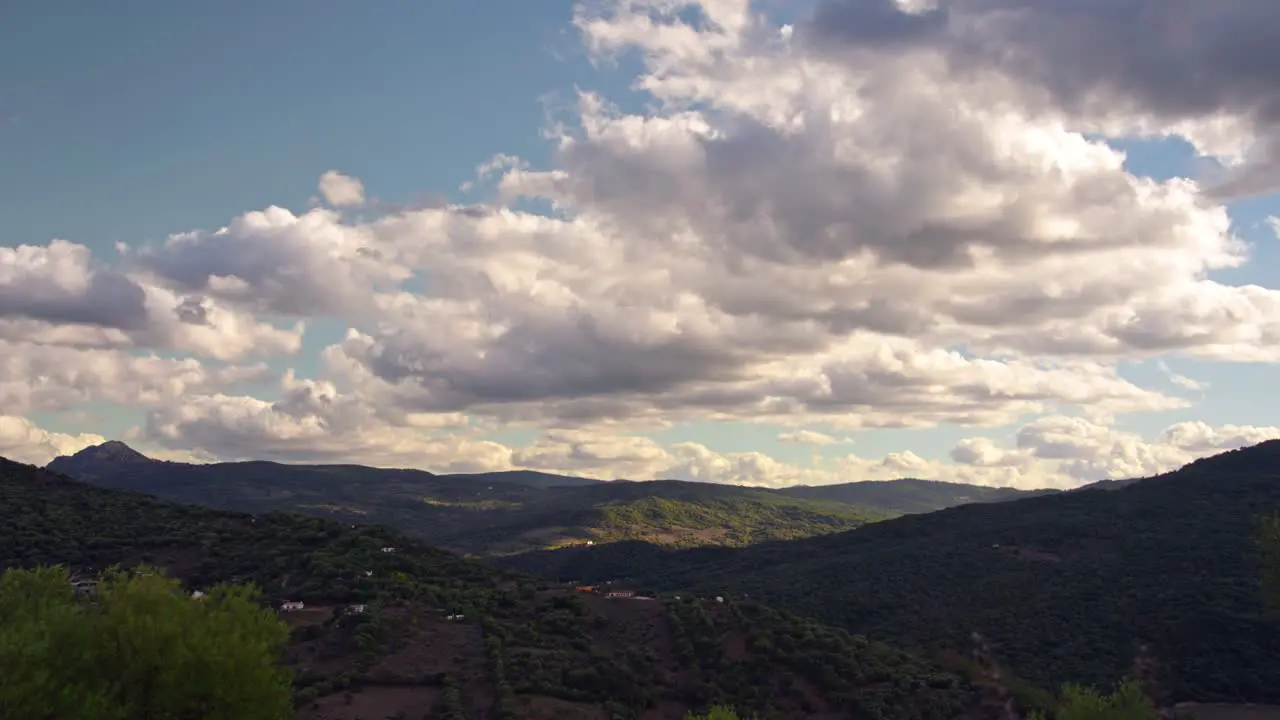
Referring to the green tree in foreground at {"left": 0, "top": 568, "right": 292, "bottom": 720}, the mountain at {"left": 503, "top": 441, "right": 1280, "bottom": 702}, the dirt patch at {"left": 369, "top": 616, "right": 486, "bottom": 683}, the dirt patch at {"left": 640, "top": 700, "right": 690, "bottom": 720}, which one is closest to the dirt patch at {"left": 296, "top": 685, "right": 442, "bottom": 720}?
the dirt patch at {"left": 369, "top": 616, "right": 486, "bottom": 683}

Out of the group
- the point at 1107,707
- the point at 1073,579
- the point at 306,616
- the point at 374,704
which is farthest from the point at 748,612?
the point at 1073,579

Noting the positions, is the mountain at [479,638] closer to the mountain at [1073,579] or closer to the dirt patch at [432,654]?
the dirt patch at [432,654]

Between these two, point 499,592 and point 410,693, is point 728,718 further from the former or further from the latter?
point 499,592

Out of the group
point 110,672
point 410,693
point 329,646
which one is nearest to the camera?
point 110,672

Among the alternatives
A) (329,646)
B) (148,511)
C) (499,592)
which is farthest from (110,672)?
(148,511)

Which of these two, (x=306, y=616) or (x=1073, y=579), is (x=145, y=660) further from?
(x=1073, y=579)

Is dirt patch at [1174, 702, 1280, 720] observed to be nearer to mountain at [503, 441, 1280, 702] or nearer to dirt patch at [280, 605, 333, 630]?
mountain at [503, 441, 1280, 702]
